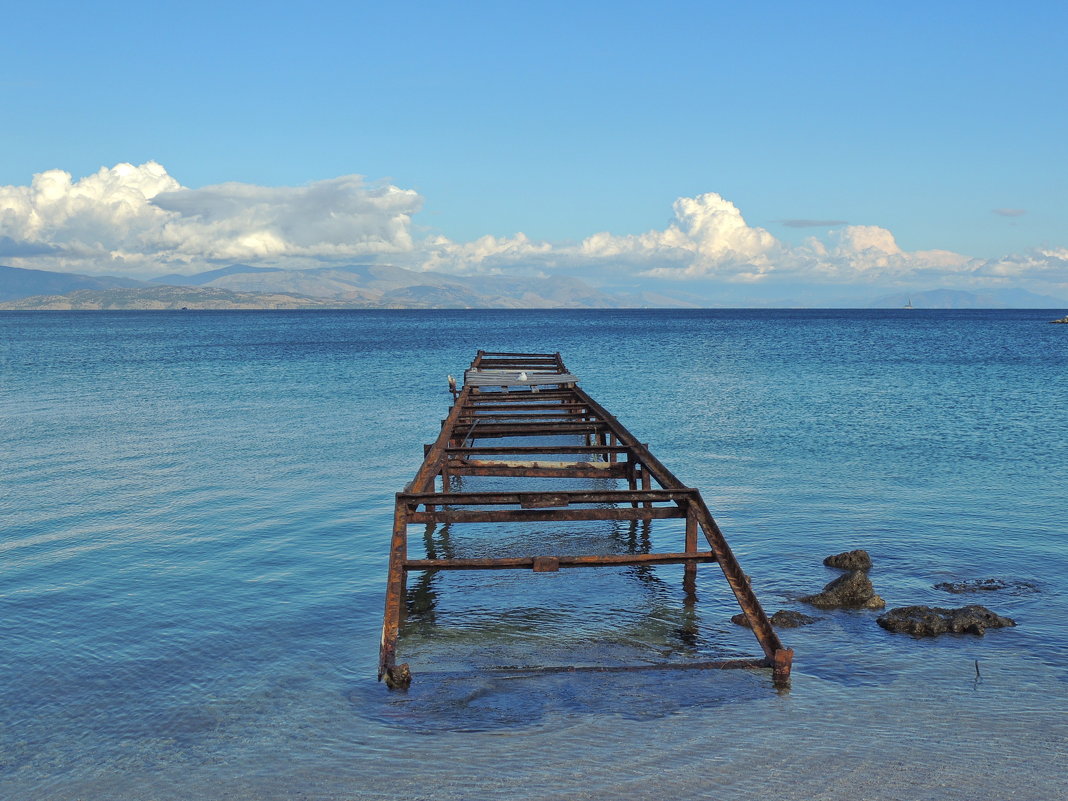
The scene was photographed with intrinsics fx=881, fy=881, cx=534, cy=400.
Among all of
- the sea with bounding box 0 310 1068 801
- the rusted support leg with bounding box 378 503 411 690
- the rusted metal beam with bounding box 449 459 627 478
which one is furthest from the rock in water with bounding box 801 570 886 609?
the rusted support leg with bounding box 378 503 411 690

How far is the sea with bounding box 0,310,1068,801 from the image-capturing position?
8.31m

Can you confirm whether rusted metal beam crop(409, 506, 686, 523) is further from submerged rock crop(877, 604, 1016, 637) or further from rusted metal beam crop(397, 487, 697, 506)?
submerged rock crop(877, 604, 1016, 637)

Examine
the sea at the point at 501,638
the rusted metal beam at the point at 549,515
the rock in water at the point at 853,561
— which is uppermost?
the rusted metal beam at the point at 549,515

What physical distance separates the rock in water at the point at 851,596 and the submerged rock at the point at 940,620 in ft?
1.73

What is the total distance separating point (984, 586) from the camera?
14.0 metres

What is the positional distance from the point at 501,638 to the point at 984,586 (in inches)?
312

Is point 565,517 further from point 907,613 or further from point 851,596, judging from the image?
point 907,613

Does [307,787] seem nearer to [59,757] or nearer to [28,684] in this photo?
[59,757]

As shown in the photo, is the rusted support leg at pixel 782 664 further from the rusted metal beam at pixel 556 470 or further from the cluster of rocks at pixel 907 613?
the rusted metal beam at pixel 556 470

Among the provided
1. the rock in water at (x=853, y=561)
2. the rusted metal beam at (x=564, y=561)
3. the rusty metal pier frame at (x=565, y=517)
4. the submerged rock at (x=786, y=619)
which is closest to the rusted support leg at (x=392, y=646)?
the rusty metal pier frame at (x=565, y=517)

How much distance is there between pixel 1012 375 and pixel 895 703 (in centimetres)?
5927

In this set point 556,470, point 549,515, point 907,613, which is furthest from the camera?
point 556,470

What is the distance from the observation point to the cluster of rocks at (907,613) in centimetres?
1176

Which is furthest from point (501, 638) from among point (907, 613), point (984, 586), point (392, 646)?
point (984, 586)
